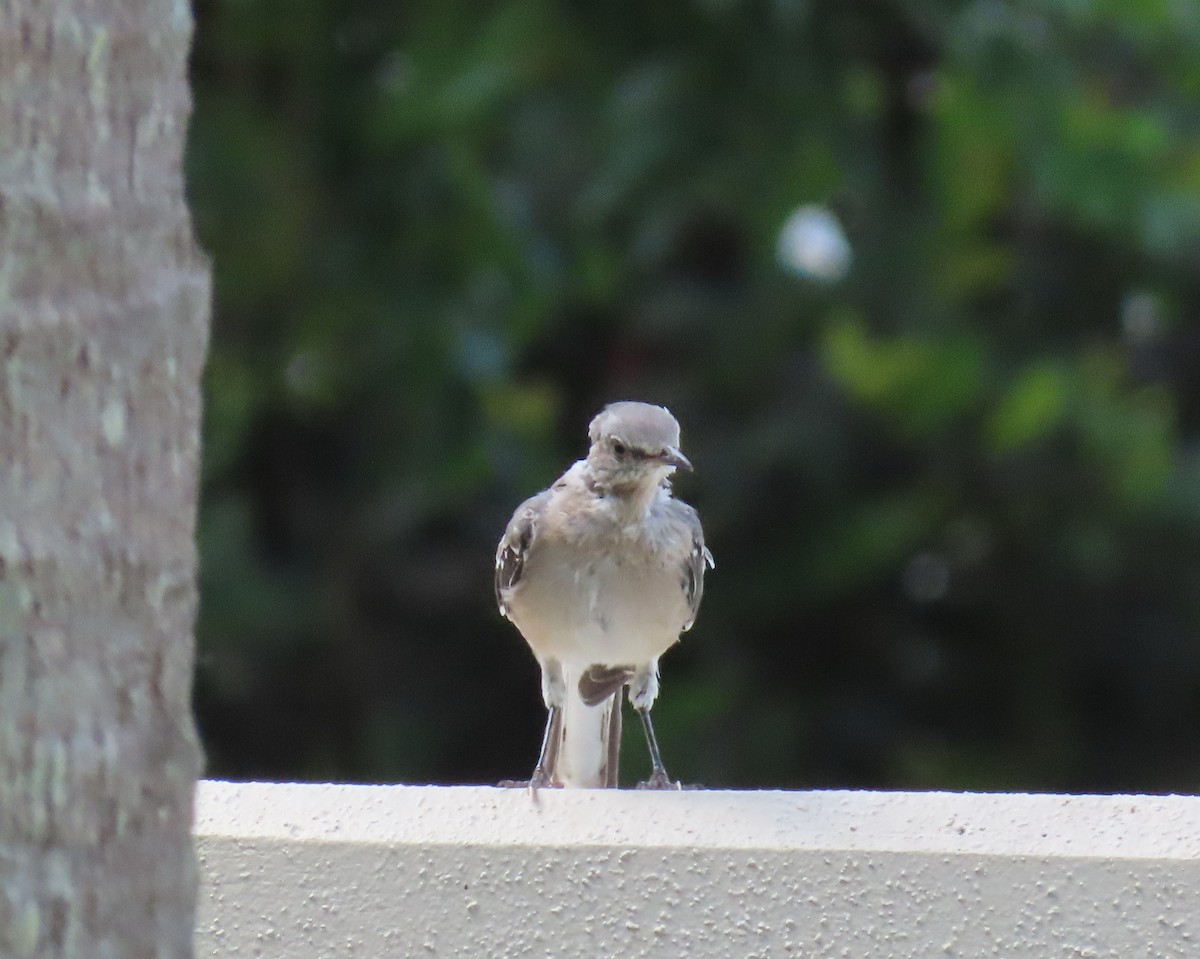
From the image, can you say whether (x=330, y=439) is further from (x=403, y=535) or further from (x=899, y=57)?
(x=899, y=57)

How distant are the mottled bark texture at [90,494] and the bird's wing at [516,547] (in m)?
2.66

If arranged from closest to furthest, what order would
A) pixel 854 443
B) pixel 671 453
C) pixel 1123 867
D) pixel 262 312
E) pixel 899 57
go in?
1. pixel 1123 867
2. pixel 671 453
3. pixel 262 312
4. pixel 899 57
5. pixel 854 443

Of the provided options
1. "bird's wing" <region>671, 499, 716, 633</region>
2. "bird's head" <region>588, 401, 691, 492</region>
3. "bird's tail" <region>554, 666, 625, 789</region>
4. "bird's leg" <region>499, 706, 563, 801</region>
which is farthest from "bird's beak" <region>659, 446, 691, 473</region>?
"bird's leg" <region>499, 706, 563, 801</region>

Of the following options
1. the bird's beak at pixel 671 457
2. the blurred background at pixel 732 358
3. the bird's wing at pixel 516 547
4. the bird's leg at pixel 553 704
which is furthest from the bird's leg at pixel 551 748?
the blurred background at pixel 732 358

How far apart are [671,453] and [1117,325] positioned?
4612 millimetres

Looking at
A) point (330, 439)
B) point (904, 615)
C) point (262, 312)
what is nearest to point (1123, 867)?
point (262, 312)

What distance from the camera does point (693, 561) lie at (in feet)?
15.4

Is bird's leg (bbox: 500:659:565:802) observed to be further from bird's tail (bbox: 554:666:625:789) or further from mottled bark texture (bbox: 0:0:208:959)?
mottled bark texture (bbox: 0:0:208:959)

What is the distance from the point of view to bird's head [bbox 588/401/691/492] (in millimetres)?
4484

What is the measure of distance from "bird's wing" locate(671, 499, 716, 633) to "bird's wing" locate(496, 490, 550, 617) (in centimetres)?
34

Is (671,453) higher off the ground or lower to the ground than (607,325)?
lower

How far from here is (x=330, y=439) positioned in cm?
755

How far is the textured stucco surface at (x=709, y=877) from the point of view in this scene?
3170 mm

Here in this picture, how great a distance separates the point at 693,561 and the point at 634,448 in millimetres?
351
